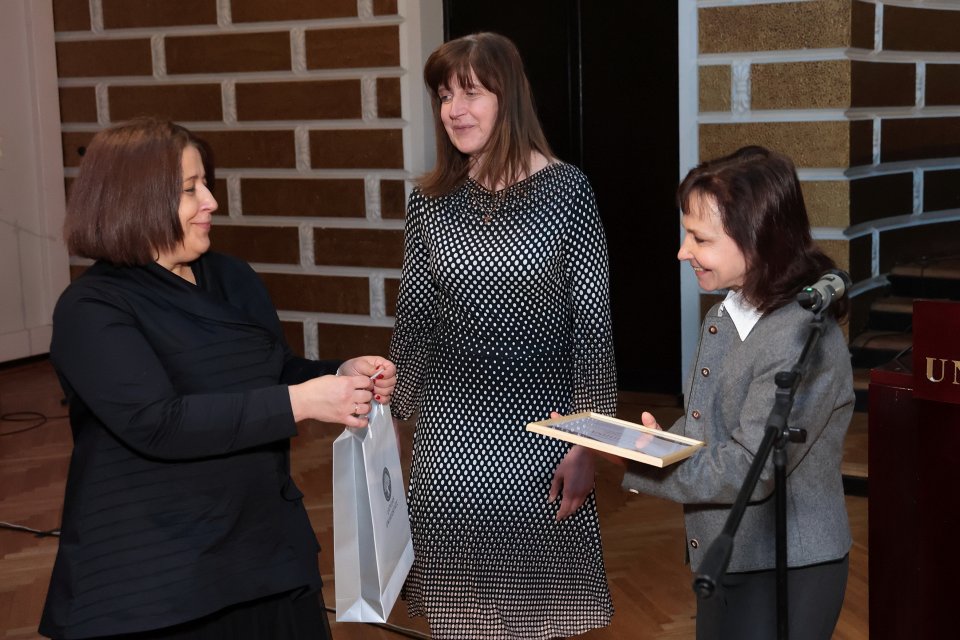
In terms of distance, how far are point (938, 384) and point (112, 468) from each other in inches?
69.3

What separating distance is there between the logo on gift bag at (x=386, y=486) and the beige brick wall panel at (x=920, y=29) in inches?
178

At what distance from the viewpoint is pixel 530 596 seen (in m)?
2.85

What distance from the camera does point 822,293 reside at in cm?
188

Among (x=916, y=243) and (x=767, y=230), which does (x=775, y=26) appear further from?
(x=767, y=230)

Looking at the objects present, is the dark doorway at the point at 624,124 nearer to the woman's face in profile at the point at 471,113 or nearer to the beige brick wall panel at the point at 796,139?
the beige brick wall panel at the point at 796,139

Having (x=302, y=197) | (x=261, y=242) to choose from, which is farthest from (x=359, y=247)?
(x=261, y=242)

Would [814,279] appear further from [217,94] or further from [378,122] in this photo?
[217,94]

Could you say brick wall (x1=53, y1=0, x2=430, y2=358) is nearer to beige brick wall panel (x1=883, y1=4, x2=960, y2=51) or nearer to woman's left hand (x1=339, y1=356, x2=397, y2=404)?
beige brick wall panel (x1=883, y1=4, x2=960, y2=51)

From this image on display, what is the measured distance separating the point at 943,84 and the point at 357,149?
3371 millimetres

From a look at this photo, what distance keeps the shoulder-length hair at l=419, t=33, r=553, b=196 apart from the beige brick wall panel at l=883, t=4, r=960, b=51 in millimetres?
3838

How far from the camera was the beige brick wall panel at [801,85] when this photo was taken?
5648mm

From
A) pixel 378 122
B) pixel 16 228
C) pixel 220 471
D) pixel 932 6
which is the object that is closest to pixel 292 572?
pixel 220 471

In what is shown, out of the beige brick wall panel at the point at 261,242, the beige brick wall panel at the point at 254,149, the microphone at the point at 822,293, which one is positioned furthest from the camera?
the beige brick wall panel at the point at 261,242

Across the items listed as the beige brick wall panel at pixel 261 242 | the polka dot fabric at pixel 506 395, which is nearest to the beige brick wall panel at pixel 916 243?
the beige brick wall panel at pixel 261 242
